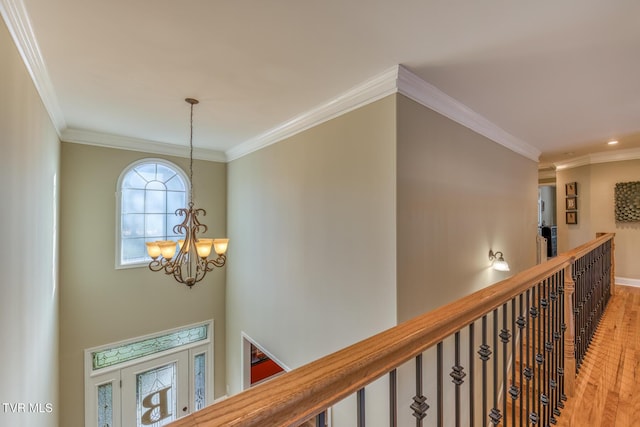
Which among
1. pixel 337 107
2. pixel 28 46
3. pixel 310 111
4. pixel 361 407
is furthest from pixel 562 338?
pixel 28 46

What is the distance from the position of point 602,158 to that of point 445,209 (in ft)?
17.2

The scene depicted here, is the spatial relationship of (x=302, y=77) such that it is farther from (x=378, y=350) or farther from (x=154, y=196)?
(x=154, y=196)

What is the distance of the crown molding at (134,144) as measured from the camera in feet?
11.8

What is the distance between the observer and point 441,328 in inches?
32.6

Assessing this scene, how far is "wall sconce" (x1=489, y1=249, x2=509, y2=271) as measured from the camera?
322cm

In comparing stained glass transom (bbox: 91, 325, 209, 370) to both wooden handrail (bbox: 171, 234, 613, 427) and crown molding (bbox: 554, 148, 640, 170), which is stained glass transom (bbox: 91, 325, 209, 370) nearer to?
wooden handrail (bbox: 171, 234, 613, 427)

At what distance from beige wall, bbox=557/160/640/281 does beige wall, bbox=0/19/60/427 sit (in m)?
8.26

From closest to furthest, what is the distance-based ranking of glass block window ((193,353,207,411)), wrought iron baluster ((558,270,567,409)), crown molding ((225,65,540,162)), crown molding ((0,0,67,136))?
crown molding ((0,0,67,136)) → wrought iron baluster ((558,270,567,409)) → crown molding ((225,65,540,162)) → glass block window ((193,353,207,411))

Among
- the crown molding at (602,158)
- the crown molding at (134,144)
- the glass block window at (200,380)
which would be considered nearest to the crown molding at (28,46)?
the crown molding at (134,144)

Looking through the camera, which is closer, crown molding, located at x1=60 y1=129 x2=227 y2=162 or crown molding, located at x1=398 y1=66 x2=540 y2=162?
crown molding, located at x1=398 y1=66 x2=540 y2=162

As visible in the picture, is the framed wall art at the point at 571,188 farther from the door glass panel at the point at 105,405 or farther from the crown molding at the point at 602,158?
the door glass panel at the point at 105,405

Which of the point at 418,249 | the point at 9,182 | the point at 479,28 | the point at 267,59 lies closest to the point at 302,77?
the point at 267,59

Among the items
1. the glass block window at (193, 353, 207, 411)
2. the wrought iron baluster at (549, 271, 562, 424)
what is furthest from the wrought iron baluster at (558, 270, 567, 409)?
the glass block window at (193, 353, 207, 411)

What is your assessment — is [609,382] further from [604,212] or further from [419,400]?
[604,212]
